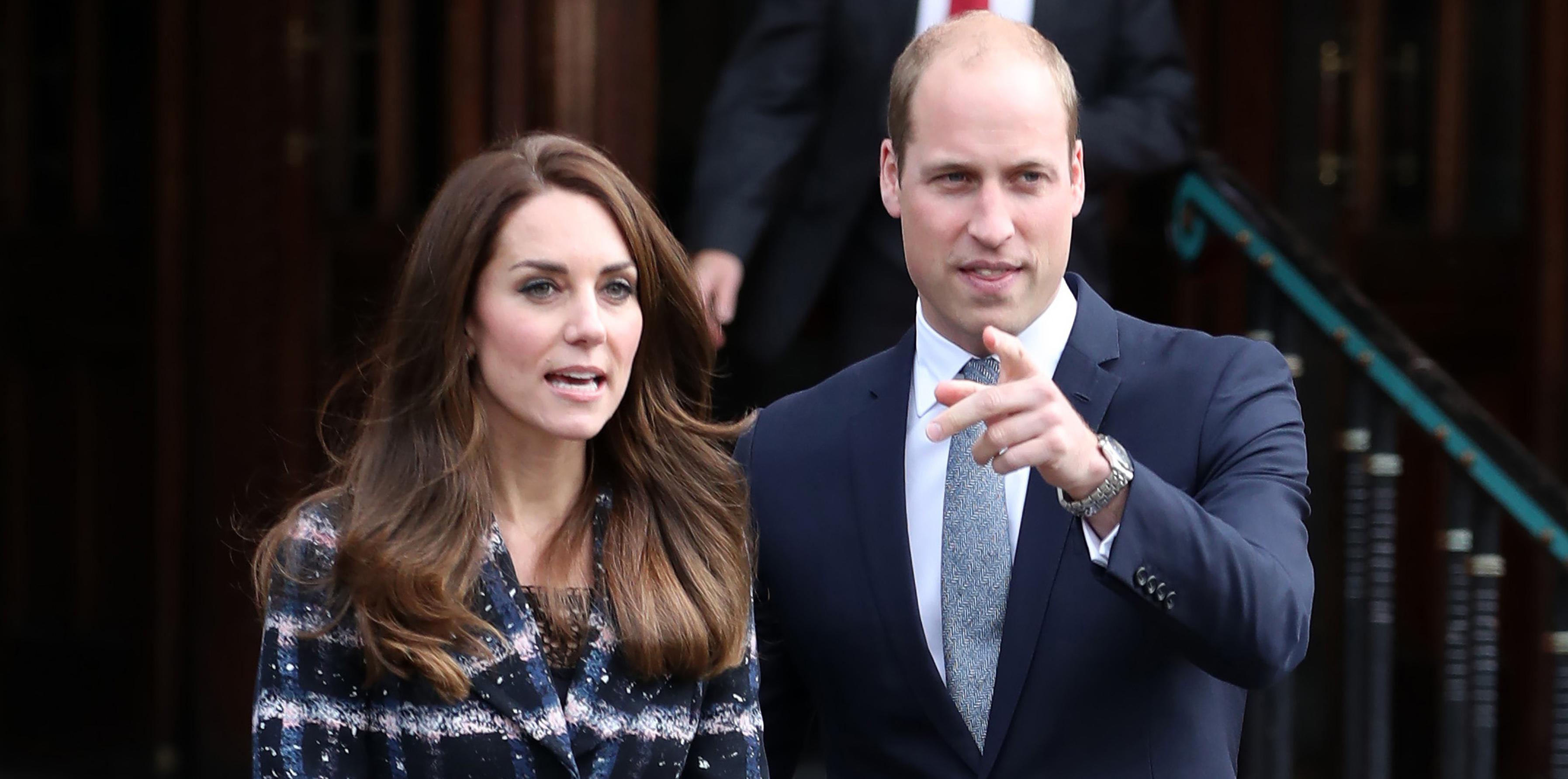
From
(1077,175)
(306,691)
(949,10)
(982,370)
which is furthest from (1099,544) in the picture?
(949,10)

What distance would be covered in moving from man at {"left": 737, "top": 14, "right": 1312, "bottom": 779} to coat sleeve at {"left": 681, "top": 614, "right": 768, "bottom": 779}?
13 centimetres

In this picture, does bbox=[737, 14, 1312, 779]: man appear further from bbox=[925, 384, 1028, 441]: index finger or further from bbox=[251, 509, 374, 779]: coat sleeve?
bbox=[251, 509, 374, 779]: coat sleeve

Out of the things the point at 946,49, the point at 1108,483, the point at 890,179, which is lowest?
the point at 1108,483

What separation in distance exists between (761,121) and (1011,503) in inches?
59.4

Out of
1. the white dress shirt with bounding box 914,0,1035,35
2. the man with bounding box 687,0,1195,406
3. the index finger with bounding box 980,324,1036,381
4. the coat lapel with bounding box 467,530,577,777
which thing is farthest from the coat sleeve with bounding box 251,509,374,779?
the white dress shirt with bounding box 914,0,1035,35

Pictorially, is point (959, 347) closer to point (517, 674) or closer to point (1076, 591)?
point (1076, 591)

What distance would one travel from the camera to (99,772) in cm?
515

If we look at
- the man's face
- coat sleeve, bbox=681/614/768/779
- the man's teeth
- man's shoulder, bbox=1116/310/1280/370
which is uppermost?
the man's face

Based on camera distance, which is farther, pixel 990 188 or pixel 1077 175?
pixel 1077 175

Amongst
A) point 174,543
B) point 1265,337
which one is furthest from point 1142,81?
point 174,543

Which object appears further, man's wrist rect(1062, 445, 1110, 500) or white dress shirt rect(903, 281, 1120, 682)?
white dress shirt rect(903, 281, 1120, 682)

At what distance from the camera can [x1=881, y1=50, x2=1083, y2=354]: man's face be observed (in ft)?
7.70

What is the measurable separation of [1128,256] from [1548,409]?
→ 45.7 inches

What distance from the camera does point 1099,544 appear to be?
214cm
